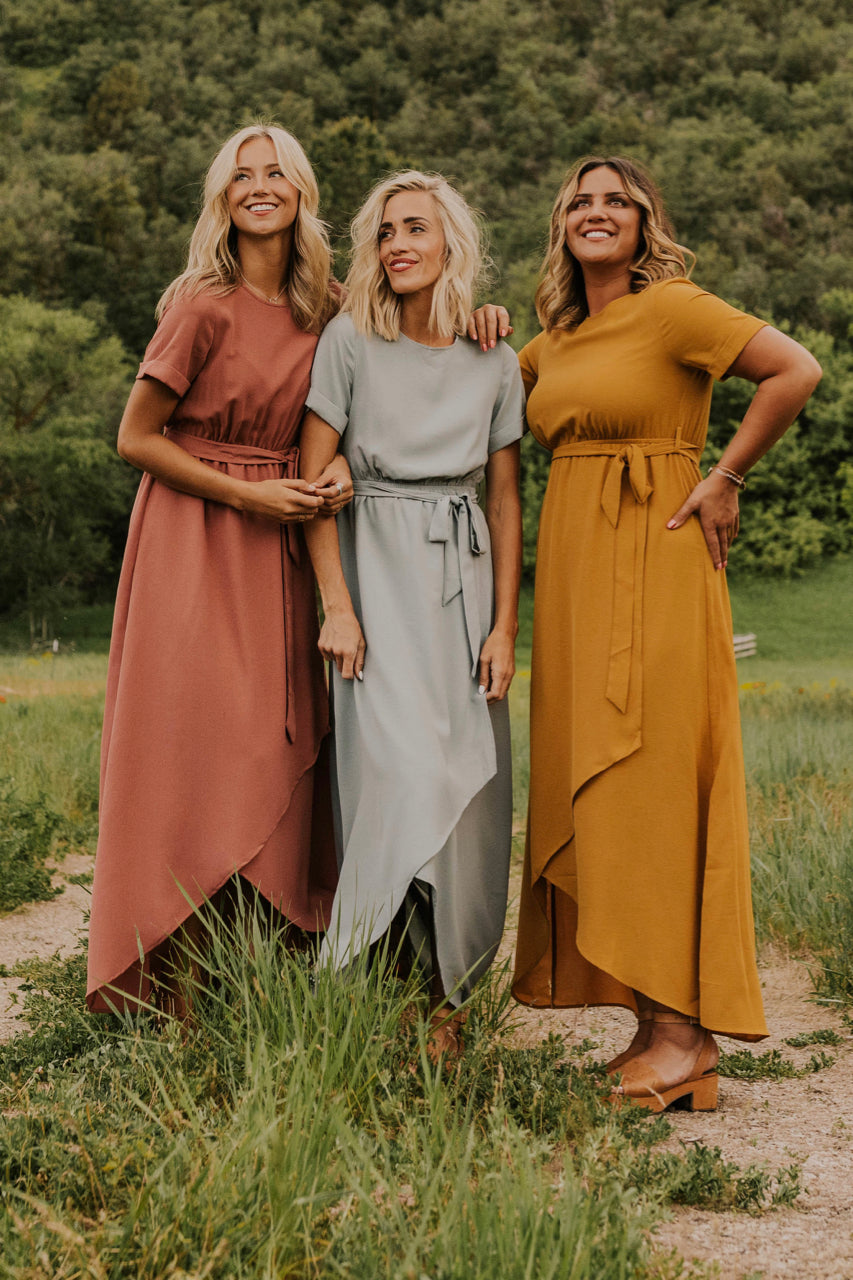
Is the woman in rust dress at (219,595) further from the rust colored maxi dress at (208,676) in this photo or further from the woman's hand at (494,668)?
the woman's hand at (494,668)

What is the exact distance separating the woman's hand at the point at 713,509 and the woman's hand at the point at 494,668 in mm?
521

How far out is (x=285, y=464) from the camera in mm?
3293

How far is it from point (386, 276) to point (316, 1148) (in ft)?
6.91

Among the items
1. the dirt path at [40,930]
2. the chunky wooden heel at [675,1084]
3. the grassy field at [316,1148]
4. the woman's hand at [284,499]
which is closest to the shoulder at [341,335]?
the woman's hand at [284,499]

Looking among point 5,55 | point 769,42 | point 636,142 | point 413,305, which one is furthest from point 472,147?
point 413,305

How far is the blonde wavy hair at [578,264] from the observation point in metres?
3.19

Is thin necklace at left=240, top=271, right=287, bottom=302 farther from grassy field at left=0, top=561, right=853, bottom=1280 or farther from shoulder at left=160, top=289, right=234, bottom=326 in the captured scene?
grassy field at left=0, top=561, right=853, bottom=1280

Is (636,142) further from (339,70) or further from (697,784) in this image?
(697,784)

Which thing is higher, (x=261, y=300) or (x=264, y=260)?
(x=264, y=260)

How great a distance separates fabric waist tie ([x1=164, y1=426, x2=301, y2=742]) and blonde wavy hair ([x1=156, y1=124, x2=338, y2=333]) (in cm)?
34

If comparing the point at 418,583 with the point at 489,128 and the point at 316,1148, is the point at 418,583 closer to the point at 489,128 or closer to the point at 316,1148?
the point at 316,1148

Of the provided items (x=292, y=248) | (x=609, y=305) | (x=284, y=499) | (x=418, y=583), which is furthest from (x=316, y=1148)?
(x=292, y=248)

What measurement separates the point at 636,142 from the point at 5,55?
37.1 meters

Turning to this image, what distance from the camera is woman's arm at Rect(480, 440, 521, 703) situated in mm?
3262
